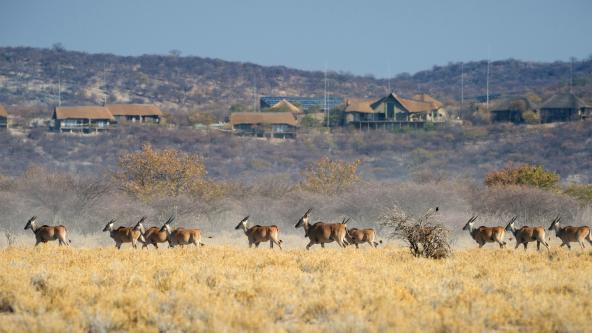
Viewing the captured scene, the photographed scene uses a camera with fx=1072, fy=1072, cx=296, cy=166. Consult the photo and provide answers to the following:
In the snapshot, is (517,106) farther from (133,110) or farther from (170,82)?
(170,82)

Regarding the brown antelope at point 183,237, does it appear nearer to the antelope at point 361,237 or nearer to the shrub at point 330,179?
the antelope at point 361,237

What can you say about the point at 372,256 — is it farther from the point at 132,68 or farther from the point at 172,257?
the point at 132,68

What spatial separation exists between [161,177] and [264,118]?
5761 cm

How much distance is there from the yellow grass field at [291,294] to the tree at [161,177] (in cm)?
2817

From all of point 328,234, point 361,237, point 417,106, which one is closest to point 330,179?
point 361,237

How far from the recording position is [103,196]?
51531 millimetres

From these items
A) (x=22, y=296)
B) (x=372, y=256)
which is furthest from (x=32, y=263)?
(x=372, y=256)

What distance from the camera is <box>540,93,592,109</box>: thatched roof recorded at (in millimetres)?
108312

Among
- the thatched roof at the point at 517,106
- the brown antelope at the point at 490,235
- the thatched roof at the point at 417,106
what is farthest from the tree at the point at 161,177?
the thatched roof at the point at 517,106

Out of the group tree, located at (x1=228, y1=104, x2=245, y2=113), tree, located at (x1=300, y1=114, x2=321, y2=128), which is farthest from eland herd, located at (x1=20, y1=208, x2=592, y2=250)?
tree, located at (x1=228, y1=104, x2=245, y2=113)

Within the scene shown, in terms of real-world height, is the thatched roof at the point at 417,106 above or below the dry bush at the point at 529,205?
above

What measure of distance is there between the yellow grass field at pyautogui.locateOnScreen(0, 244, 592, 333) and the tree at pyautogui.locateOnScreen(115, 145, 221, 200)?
2817cm

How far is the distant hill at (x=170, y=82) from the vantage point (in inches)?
5906

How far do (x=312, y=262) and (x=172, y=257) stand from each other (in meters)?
3.67
